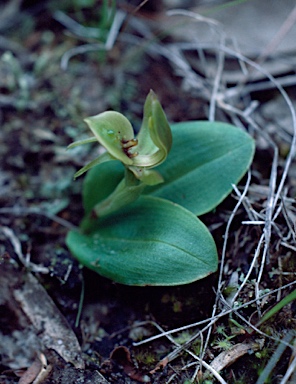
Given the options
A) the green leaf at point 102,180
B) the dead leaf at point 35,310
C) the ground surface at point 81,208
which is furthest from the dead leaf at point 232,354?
the green leaf at point 102,180

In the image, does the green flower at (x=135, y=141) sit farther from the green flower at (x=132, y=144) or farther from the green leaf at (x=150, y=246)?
the green leaf at (x=150, y=246)

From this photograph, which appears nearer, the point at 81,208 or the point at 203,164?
the point at 203,164

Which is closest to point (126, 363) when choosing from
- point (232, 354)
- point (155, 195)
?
point (232, 354)

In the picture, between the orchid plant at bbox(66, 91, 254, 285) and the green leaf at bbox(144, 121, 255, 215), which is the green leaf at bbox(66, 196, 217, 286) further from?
the green leaf at bbox(144, 121, 255, 215)

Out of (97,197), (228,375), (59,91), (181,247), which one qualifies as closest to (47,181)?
(97,197)

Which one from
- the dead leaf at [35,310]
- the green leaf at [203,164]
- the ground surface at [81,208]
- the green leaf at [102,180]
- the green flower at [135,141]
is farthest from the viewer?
A: the green leaf at [102,180]

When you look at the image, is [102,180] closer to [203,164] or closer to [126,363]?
[203,164]

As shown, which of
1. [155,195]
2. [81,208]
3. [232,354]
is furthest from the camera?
[81,208]

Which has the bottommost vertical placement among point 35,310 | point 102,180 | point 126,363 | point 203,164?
point 35,310

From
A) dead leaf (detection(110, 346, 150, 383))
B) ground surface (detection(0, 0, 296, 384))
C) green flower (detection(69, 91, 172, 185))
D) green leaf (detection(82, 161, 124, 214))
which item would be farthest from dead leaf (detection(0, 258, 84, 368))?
green flower (detection(69, 91, 172, 185))
